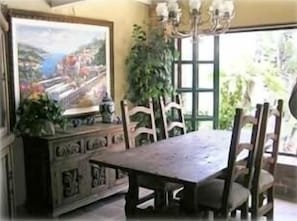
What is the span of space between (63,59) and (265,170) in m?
2.21

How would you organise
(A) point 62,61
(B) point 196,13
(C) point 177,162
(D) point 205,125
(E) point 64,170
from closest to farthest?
(C) point 177,162 < (B) point 196,13 < (E) point 64,170 < (A) point 62,61 < (D) point 205,125

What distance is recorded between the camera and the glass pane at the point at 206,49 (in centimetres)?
467

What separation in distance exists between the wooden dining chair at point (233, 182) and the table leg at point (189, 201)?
0.18 metres

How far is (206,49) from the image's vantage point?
4.72m

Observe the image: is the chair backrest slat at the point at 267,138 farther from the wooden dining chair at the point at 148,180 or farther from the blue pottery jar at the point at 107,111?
the blue pottery jar at the point at 107,111

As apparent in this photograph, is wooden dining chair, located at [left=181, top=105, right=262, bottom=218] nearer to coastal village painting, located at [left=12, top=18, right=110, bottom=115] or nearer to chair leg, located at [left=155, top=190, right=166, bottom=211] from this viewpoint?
chair leg, located at [left=155, top=190, right=166, bottom=211]

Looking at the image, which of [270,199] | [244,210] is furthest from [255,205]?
[270,199]

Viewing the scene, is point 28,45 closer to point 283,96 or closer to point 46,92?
point 46,92

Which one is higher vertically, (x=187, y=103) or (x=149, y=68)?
(x=149, y=68)

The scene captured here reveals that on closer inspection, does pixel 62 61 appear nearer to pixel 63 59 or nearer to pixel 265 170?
pixel 63 59

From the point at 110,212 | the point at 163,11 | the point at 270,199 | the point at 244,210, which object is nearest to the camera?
the point at 244,210

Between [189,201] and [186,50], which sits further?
[186,50]

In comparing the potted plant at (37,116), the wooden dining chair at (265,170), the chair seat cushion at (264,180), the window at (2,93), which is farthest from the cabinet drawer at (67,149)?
the wooden dining chair at (265,170)

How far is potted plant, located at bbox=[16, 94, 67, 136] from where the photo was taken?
3396 millimetres
